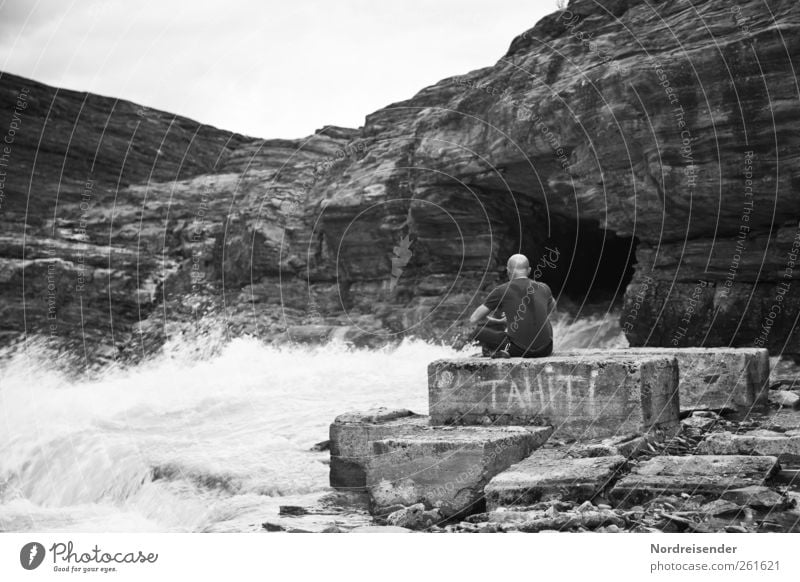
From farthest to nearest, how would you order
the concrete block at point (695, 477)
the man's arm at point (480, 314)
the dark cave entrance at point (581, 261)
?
1. the dark cave entrance at point (581, 261)
2. the man's arm at point (480, 314)
3. the concrete block at point (695, 477)

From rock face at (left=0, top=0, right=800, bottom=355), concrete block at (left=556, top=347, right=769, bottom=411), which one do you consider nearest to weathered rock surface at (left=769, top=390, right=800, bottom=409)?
concrete block at (left=556, top=347, right=769, bottom=411)

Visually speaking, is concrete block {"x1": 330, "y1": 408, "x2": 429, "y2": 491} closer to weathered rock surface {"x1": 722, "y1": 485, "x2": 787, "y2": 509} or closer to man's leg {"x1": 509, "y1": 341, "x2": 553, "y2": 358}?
man's leg {"x1": 509, "y1": 341, "x2": 553, "y2": 358}

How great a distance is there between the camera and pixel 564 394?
7.90 metres

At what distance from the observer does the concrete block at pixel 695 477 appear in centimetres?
638

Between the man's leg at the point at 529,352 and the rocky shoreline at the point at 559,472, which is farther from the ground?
the man's leg at the point at 529,352

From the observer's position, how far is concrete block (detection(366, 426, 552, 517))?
23.1 ft

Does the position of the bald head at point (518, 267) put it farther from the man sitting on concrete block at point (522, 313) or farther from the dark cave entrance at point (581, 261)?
the dark cave entrance at point (581, 261)

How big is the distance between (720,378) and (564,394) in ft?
7.53

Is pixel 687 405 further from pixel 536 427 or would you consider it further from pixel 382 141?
pixel 382 141

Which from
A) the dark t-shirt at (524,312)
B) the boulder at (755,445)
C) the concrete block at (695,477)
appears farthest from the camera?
the dark t-shirt at (524,312)

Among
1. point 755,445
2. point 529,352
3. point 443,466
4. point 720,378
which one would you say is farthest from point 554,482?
point 720,378

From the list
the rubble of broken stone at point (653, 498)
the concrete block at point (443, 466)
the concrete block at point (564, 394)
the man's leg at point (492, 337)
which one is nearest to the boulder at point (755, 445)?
the rubble of broken stone at point (653, 498)

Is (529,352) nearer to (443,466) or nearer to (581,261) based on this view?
(443,466)

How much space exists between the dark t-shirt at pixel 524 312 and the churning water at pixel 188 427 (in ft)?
8.25
